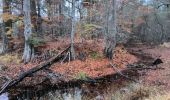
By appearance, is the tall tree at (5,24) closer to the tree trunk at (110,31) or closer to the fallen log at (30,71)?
the fallen log at (30,71)

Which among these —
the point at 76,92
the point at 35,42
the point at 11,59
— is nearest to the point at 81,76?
the point at 76,92

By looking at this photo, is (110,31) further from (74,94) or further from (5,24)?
(5,24)

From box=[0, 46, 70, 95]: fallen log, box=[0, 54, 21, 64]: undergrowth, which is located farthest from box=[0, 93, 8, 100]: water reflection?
box=[0, 54, 21, 64]: undergrowth

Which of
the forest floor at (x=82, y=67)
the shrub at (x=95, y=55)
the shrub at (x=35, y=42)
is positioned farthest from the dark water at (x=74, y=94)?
the shrub at (x=35, y=42)

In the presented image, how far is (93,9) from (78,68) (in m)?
15.0

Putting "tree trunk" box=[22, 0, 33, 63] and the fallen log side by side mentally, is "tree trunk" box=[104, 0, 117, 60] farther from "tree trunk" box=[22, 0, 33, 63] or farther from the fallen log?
"tree trunk" box=[22, 0, 33, 63]

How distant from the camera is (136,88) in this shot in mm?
10344

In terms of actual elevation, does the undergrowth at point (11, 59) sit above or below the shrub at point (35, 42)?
below

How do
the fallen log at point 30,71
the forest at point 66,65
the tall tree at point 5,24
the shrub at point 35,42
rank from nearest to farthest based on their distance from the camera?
the forest at point 66,65 → the fallen log at point 30,71 → the shrub at point 35,42 → the tall tree at point 5,24

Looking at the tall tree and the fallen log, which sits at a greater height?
the tall tree

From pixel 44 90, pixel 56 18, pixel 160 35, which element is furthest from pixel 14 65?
pixel 160 35

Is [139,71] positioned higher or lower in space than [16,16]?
lower

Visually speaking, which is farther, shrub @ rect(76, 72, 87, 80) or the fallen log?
shrub @ rect(76, 72, 87, 80)

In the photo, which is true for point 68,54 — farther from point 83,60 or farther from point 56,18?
point 56,18
